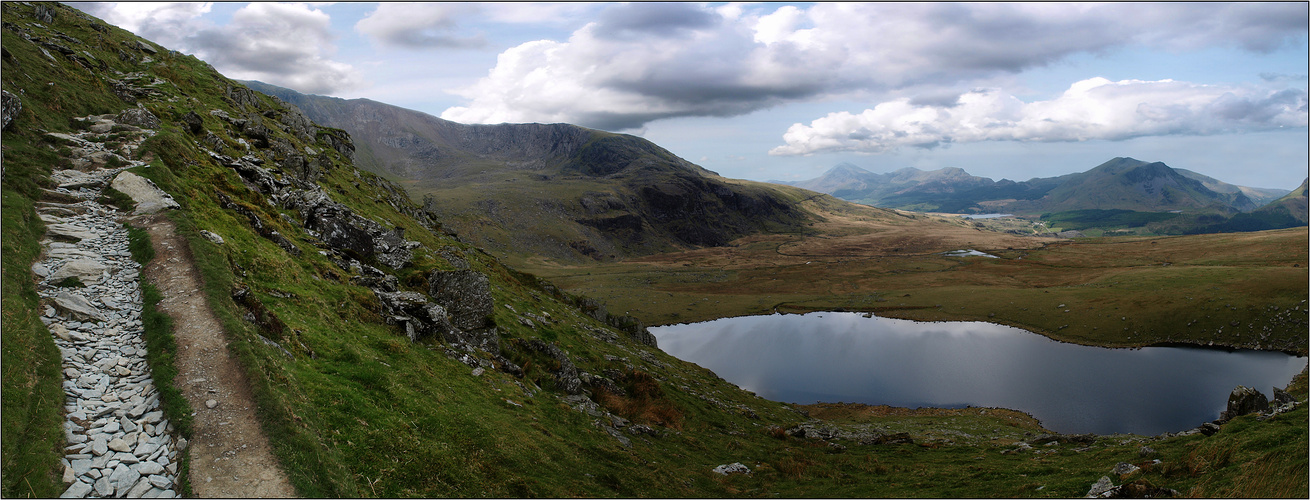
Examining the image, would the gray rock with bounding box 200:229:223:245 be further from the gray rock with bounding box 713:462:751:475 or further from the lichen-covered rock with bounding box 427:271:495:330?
the gray rock with bounding box 713:462:751:475

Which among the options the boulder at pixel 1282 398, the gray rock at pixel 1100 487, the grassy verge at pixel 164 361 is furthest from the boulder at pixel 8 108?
the boulder at pixel 1282 398

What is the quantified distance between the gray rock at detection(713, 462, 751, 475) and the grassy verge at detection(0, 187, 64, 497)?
882 inches

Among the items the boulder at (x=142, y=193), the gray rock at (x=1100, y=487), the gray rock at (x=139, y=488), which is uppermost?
the boulder at (x=142, y=193)

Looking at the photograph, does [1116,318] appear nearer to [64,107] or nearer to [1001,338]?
[1001,338]

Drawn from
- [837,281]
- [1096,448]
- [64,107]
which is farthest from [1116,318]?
[64,107]

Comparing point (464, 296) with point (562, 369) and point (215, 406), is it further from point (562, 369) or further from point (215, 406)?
point (215, 406)

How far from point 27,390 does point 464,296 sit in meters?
19.2

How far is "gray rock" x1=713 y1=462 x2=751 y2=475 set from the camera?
25344 millimetres

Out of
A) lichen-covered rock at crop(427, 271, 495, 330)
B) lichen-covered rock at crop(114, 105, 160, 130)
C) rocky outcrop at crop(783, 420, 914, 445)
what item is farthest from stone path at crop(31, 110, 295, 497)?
rocky outcrop at crop(783, 420, 914, 445)

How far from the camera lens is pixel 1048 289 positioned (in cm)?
11238

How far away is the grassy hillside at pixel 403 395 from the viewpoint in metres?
13.4

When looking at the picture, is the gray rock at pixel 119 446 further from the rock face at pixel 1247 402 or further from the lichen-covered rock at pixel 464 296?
the rock face at pixel 1247 402

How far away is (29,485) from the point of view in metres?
9.52

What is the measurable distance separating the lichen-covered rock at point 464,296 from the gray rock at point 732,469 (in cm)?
1564
